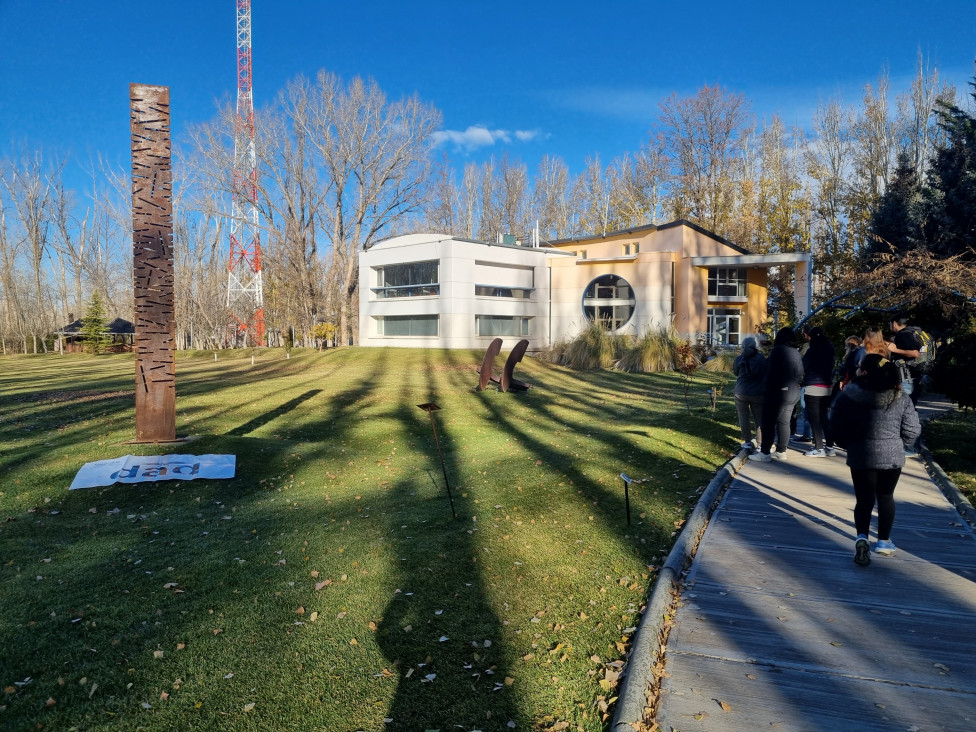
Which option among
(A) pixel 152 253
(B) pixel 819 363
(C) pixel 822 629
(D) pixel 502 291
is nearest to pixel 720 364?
(D) pixel 502 291

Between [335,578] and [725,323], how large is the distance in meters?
41.0

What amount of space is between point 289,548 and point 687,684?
4036 mm

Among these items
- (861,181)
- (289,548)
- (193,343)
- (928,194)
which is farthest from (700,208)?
(289,548)

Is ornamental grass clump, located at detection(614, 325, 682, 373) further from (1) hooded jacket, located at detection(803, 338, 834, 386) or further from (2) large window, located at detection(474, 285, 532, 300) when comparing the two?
(1) hooded jacket, located at detection(803, 338, 834, 386)

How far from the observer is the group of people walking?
5.41 m

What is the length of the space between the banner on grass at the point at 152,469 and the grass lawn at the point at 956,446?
9366mm

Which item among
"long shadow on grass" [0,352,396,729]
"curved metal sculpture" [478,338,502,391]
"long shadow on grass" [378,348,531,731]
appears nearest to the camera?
"long shadow on grass" [378,348,531,731]

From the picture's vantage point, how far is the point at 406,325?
142 feet

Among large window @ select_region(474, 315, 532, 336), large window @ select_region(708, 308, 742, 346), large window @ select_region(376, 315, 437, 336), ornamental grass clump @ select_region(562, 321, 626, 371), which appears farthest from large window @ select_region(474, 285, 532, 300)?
large window @ select_region(708, 308, 742, 346)

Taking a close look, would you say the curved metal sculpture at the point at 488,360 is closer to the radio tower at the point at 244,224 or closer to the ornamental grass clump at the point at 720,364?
the ornamental grass clump at the point at 720,364

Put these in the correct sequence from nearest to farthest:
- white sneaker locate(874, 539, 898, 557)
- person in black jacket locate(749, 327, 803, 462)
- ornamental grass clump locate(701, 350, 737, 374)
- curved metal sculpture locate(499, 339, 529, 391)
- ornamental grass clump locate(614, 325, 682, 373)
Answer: white sneaker locate(874, 539, 898, 557) → person in black jacket locate(749, 327, 803, 462) → curved metal sculpture locate(499, 339, 529, 391) → ornamental grass clump locate(614, 325, 682, 373) → ornamental grass clump locate(701, 350, 737, 374)

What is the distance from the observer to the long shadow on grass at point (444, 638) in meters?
3.52

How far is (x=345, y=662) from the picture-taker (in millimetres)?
4066

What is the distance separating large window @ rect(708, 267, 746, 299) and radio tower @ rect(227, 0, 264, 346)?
31.8m
